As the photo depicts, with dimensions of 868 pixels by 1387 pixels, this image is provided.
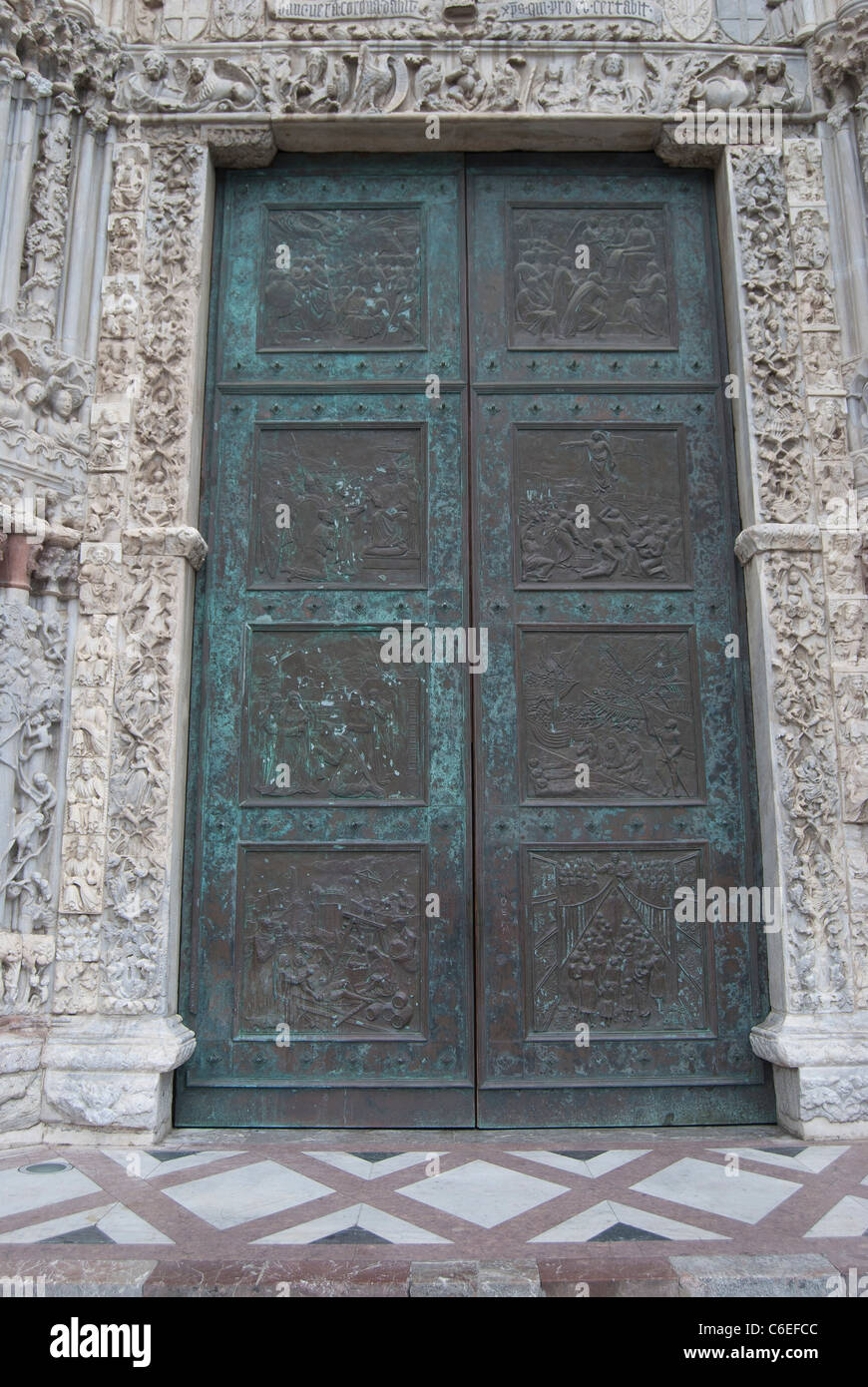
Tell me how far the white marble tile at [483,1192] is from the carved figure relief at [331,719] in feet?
5.67

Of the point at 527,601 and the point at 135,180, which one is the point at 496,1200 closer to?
the point at 527,601

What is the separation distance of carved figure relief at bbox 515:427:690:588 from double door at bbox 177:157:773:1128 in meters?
0.02

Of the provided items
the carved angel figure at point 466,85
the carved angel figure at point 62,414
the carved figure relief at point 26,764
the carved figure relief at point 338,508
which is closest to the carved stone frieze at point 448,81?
the carved angel figure at point 466,85

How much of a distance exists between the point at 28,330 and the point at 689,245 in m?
3.49

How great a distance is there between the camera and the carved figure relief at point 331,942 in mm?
4797

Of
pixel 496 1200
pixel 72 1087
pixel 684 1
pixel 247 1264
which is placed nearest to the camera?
pixel 247 1264

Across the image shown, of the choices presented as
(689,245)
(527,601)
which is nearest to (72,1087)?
(527,601)

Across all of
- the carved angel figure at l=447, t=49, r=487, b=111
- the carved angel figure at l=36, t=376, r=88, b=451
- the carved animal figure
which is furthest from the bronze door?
the carved angel figure at l=36, t=376, r=88, b=451

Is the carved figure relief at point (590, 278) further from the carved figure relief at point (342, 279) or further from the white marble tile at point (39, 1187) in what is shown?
the white marble tile at point (39, 1187)

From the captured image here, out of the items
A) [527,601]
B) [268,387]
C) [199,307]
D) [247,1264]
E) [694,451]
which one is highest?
[199,307]

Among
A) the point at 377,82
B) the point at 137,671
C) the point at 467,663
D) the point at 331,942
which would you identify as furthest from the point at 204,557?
the point at 377,82

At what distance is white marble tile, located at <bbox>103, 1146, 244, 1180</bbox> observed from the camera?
13.1 ft

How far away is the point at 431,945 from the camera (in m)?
4.86

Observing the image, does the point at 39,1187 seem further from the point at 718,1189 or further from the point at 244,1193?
the point at 718,1189
